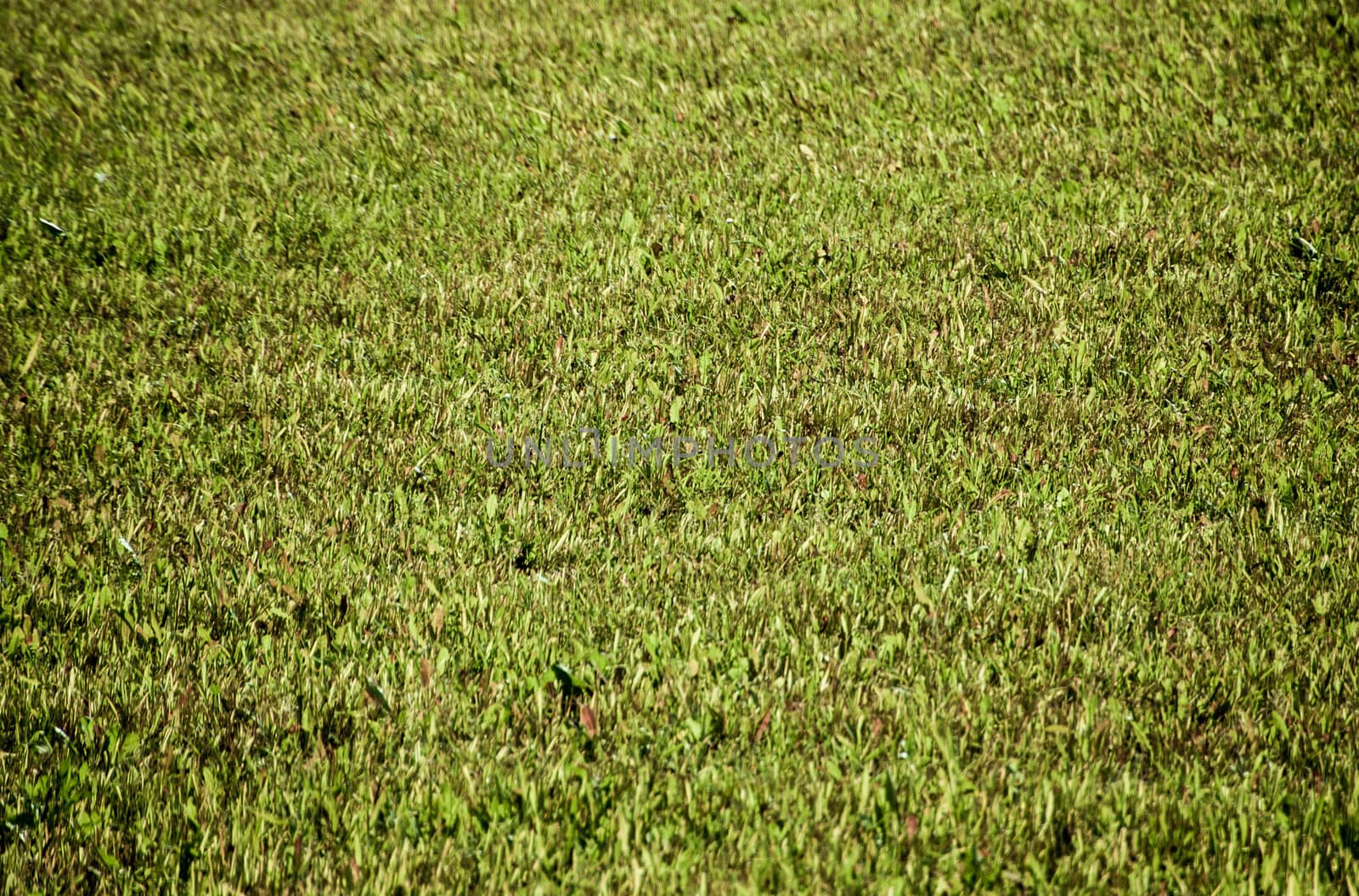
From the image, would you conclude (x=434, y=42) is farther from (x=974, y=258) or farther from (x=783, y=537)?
(x=783, y=537)

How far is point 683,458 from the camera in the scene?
4.18 meters

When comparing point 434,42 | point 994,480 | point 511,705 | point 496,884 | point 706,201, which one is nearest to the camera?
point 496,884

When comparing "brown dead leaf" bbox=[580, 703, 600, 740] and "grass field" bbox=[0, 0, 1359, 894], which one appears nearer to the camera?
"grass field" bbox=[0, 0, 1359, 894]

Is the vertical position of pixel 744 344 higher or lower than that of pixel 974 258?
lower

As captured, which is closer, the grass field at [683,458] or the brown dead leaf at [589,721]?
the grass field at [683,458]

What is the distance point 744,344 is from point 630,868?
2.85m

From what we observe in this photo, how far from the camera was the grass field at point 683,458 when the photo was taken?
2.71 meters

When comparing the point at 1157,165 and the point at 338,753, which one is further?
the point at 1157,165

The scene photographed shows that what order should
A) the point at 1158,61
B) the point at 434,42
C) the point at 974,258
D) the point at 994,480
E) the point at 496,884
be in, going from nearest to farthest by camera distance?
the point at 496,884
the point at 994,480
the point at 974,258
the point at 1158,61
the point at 434,42

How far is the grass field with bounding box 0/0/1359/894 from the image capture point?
2711 millimetres

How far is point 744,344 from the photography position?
192 inches

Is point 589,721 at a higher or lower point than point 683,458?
lower

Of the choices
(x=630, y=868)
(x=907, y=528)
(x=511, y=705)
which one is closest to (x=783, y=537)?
(x=907, y=528)

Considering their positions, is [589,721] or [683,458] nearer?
[589,721]
